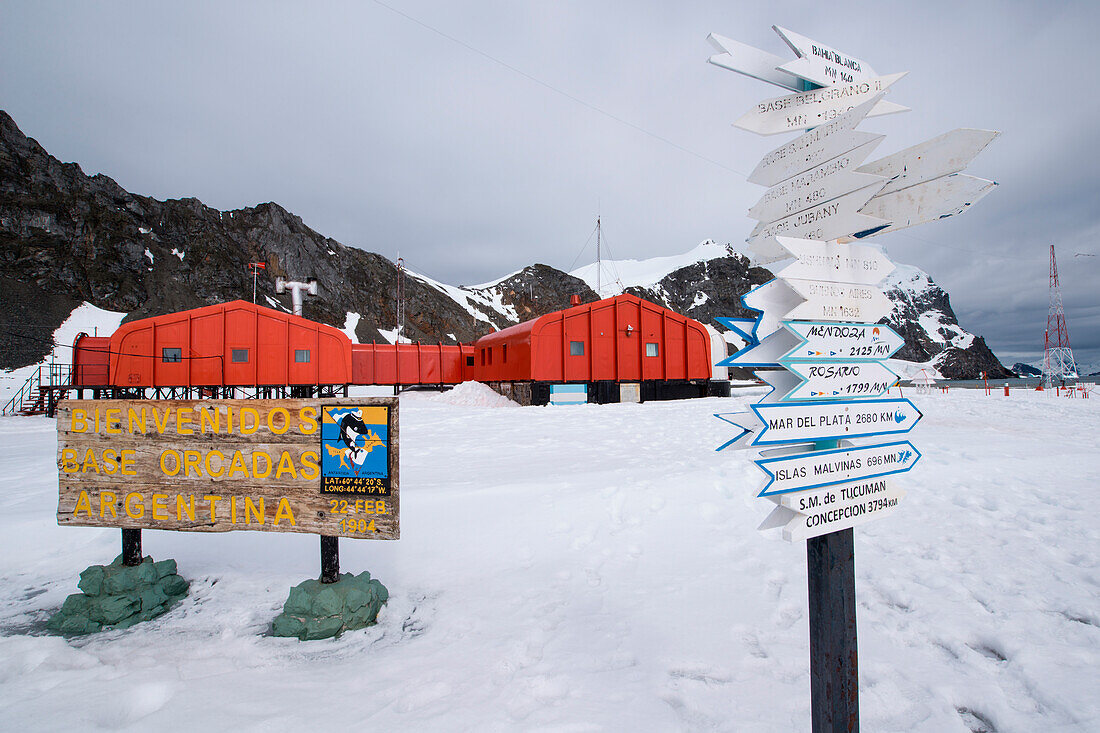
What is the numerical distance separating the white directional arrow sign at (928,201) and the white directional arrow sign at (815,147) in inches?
10.7

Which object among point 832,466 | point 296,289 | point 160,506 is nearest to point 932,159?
point 832,466

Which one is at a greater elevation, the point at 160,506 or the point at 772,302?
the point at 772,302

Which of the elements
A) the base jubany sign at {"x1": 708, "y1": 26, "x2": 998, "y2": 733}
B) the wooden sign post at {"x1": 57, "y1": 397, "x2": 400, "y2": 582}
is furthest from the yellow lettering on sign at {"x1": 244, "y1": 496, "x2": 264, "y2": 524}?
the base jubany sign at {"x1": 708, "y1": 26, "x2": 998, "y2": 733}

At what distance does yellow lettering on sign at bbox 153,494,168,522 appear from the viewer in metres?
3.98

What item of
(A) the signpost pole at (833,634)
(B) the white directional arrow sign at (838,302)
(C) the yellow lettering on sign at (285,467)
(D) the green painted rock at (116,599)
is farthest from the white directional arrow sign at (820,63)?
(D) the green painted rock at (116,599)

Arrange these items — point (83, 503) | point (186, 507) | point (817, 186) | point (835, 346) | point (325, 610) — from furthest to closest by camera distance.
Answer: point (83, 503)
point (186, 507)
point (325, 610)
point (817, 186)
point (835, 346)

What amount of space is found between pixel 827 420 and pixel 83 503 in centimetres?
541

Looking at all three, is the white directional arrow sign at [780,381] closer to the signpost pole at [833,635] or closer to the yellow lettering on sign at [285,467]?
the signpost pole at [833,635]

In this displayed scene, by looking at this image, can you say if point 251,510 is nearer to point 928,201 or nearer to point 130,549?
point 130,549

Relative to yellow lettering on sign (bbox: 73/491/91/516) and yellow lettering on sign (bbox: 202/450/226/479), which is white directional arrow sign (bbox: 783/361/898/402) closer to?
yellow lettering on sign (bbox: 202/450/226/479)

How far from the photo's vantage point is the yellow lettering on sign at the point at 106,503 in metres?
4.04

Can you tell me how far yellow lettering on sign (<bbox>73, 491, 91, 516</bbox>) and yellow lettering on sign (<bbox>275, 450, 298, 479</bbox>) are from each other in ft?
5.55

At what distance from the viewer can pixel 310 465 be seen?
378 centimetres

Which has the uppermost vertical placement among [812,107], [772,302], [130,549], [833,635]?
[812,107]
